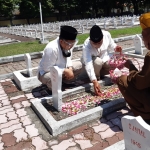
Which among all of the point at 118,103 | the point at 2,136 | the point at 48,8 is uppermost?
the point at 48,8

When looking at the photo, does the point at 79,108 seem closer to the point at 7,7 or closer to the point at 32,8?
the point at 7,7

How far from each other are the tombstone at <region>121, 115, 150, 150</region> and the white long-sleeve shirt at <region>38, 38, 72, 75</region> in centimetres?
223

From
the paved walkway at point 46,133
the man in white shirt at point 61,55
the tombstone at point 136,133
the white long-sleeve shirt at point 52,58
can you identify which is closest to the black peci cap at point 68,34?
the man in white shirt at point 61,55

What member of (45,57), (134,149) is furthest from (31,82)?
(134,149)

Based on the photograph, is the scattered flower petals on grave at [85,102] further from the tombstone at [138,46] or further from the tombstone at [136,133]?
the tombstone at [138,46]

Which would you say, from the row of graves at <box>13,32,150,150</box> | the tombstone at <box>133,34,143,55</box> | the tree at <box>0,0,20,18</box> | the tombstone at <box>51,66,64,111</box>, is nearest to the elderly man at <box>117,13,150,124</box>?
the row of graves at <box>13,32,150,150</box>

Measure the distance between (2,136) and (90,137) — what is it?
4.07 feet

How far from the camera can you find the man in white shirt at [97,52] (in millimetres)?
3783

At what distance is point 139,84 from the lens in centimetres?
232

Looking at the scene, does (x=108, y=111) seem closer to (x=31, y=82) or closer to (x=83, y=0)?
(x=31, y=82)

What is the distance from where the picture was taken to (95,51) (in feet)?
14.2

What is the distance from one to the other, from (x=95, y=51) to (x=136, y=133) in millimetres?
2727

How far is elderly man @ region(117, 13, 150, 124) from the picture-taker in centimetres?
216

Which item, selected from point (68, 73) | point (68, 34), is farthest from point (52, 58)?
point (68, 34)
